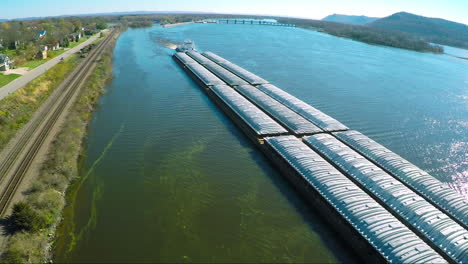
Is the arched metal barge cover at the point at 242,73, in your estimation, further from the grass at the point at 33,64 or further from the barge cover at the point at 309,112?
the grass at the point at 33,64


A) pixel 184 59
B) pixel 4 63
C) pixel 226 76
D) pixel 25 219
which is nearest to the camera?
pixel 25 219

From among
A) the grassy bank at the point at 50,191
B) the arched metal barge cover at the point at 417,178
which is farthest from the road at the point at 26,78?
the arched metal barge cover at the point at 417,178

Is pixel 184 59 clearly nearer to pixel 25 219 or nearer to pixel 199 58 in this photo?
pixel 199 58

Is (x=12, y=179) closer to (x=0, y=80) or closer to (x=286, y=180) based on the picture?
(x=286, y=180)

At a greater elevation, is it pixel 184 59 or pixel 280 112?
pixel 184 59

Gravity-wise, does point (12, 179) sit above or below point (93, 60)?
below

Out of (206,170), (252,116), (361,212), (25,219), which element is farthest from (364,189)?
(25,219)

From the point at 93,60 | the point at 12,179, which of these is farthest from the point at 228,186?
the point at 93,60
